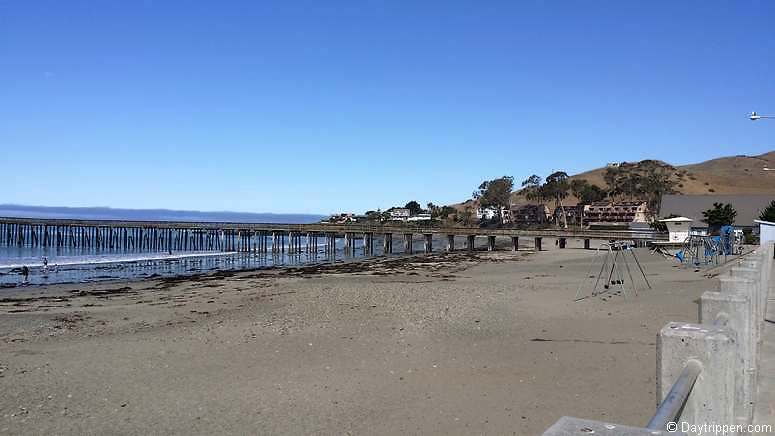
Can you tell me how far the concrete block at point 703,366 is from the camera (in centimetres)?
196

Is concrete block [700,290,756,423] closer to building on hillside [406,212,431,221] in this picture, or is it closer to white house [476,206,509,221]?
white house [476,206,509,221]

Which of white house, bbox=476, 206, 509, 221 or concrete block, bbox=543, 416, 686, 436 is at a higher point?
white house, bbox=476, 206, 509, 221

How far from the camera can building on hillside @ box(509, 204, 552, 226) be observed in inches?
4454

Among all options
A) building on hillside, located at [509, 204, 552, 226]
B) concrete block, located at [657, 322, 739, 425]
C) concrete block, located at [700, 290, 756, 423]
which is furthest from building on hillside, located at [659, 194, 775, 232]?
concrete block, located at [657, 322, 739, 425]

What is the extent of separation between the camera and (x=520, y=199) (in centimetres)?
17225

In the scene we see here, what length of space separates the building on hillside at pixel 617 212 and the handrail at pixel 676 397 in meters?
102

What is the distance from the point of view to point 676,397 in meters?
1.80

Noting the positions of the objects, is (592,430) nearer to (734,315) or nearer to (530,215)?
(734,315)

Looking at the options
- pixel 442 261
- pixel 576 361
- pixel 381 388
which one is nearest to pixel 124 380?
pixel 381 388

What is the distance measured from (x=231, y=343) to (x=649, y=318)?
32.5 feet

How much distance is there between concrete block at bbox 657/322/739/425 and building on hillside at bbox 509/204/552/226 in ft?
369

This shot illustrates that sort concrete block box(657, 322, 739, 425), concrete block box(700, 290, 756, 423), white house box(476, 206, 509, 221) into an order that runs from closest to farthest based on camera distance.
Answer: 1. concrete block box(657, 322, 739, 425)
2. concrete block box(700, 290, 756, 423)
3. white house box(476, 206, 509, 221)

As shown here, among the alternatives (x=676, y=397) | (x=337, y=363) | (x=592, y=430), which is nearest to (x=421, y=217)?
(x=337, y=363)

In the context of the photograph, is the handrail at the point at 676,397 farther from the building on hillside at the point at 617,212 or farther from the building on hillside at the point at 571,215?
the building on hillside at the point at 571,215
